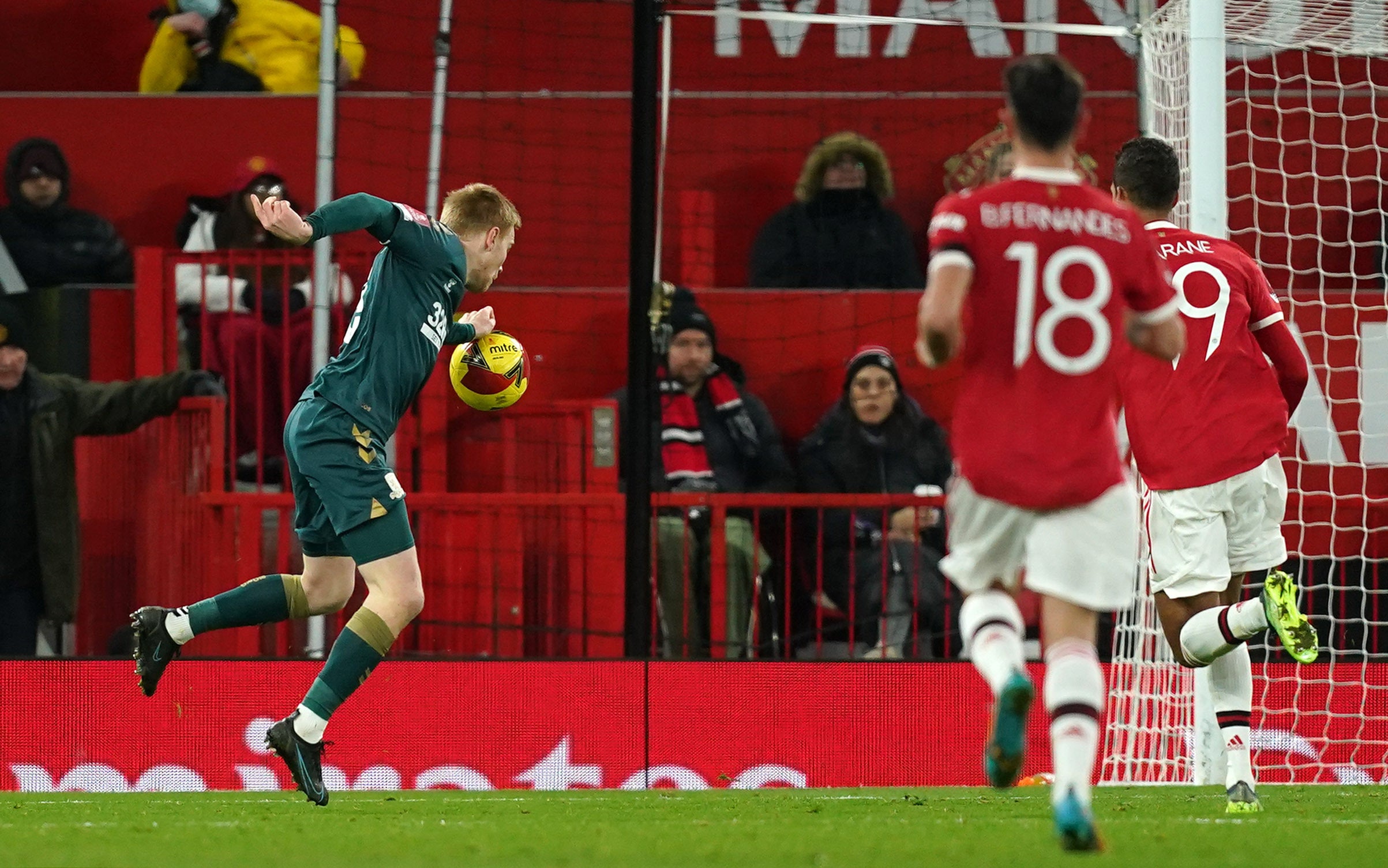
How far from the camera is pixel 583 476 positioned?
8664mm

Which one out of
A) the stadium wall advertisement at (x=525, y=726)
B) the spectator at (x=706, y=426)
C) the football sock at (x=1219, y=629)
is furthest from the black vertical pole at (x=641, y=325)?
the football sock at (x=1219, y=629)

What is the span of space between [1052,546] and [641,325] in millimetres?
3772

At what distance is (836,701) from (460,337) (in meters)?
2.41

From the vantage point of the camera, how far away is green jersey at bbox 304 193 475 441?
5.67m

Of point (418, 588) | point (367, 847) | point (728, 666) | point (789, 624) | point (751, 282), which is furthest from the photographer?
point (751, 282)

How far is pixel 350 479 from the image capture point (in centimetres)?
561

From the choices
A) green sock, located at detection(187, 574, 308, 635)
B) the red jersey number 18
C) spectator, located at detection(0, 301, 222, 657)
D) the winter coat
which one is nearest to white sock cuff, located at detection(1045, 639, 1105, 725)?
the red jersey number 18

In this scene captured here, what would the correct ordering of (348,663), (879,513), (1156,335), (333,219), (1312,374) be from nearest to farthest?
(1156,335) < (333,219) < (348,663) < (879,513) < (1312,374)

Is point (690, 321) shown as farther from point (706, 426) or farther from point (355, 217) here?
point (355, 217)

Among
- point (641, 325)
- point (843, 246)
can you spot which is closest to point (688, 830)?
point (641, 325)

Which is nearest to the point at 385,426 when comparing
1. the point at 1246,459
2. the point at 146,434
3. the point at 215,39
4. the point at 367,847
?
the point at 367,847

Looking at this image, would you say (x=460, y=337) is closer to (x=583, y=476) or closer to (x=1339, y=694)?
(x=583, y=476)

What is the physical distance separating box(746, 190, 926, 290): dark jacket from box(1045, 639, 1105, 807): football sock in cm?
614

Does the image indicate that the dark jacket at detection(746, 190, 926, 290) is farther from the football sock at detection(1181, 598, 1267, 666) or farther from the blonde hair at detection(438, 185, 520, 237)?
A: the football sock at detection(1181, 598, 1267, 666)
